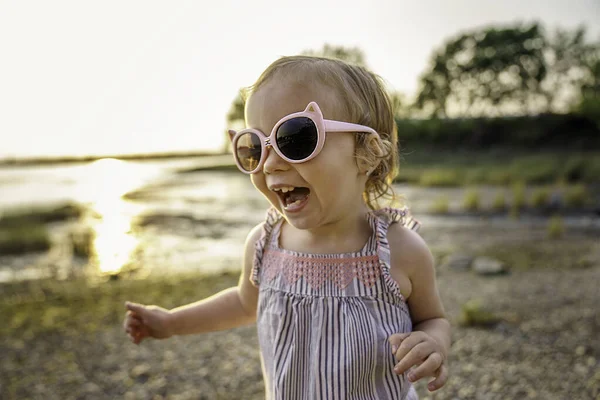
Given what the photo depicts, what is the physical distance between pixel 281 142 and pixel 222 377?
8.37 feet

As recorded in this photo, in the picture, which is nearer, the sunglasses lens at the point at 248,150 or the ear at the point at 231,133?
the sunglasses lens at the point at 248,150

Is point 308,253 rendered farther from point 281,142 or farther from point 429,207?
point 429,207

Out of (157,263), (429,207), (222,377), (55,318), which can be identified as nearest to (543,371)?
(222,377)

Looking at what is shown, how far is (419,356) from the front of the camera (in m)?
1.25

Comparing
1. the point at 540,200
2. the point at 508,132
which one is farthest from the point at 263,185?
the point at 508,132

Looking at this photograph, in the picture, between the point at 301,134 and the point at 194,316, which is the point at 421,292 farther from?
the point at 194,316

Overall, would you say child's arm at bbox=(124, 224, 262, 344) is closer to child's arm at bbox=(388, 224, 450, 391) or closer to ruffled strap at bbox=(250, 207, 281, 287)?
ruffled strap at bbox=(250, 207, 281, 287)

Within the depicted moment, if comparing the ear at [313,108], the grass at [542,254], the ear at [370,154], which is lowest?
the grass at [542,254]

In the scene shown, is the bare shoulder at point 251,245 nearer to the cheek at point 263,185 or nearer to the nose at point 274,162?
the cheek at point 263,185

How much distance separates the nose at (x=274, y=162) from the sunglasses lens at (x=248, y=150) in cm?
4

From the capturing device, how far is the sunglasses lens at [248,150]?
1.36 m

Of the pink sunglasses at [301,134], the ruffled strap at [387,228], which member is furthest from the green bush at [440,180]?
the pink sunglasses at [301,134]

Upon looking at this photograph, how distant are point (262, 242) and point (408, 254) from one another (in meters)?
0.48

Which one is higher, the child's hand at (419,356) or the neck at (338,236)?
the neck at (338,236)
